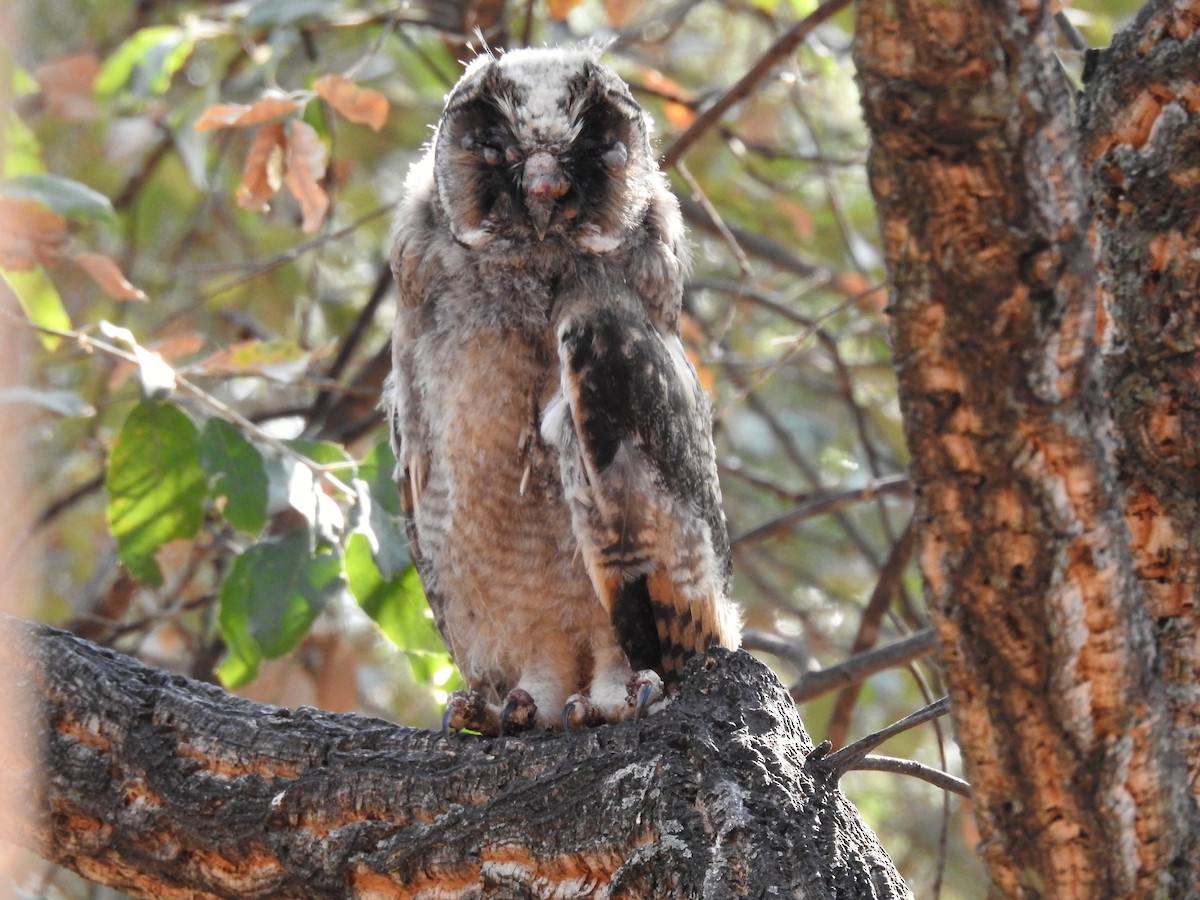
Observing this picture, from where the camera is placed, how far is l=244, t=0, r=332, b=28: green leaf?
129 inches

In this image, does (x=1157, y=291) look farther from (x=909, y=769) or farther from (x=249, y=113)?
(x=249, y=113)

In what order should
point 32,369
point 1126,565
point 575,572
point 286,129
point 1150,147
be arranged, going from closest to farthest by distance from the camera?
point 1126,565 < point 1150,147 < point 575,572 < point 286,129 < point 32,369

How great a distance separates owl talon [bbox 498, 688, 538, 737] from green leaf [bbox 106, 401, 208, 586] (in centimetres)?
74

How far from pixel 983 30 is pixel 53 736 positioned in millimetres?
1727

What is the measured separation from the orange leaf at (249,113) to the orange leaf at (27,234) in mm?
397

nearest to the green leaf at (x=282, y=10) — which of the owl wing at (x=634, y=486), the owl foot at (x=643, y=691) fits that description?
the owl wing at (x=634, y=486)

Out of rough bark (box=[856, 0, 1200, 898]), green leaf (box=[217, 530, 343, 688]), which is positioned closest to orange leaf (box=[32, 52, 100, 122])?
green leaf (box=[217, 530, 343, 688])

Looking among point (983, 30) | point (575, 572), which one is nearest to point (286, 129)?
point (575, 572)

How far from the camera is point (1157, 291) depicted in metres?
1.80

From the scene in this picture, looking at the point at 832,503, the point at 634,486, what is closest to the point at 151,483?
the point at 634,486

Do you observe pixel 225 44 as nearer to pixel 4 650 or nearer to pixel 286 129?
pixel 286 129

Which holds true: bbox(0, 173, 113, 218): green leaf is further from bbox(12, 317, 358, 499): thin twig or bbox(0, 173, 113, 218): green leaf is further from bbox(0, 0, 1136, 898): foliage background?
bbox(12, 317, 358, 499): thin twig

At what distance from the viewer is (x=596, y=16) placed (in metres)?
6.05

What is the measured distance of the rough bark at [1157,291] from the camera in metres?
1.77
